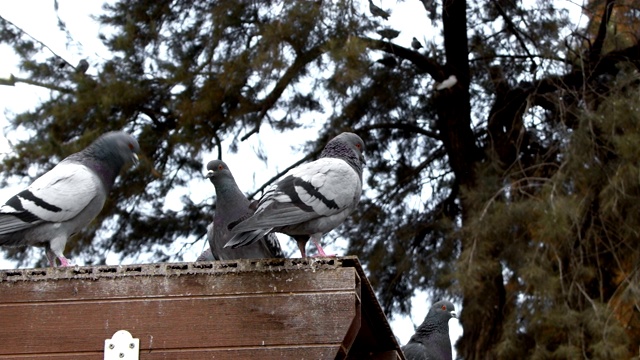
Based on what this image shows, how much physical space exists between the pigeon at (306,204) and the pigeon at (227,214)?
0.74ft

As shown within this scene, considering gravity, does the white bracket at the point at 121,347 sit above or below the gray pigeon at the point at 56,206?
below

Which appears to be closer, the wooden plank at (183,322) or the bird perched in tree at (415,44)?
the wooden plank at (183,322)

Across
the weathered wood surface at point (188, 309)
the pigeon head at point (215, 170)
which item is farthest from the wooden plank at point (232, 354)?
the pigeon head at point (215, 170)

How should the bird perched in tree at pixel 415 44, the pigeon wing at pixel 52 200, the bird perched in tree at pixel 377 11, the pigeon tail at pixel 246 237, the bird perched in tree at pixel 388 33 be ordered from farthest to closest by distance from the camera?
the bird perched in tree at pixel 415 44 < the bird perched in tree at pixel 388 33 < the bird perched in tree at pixel 377 11 < the pigeon wing at pixel 52 200 < the pigeon tail at pixel 246 237

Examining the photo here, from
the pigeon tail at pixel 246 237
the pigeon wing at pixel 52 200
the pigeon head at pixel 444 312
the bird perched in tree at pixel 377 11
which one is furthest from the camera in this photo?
the bird perched in tree at pixel 377 11

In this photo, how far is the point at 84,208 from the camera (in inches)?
131

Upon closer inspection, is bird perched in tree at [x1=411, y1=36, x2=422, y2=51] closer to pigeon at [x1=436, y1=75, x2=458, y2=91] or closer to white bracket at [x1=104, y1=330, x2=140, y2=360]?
pigeon at [x1=436, y1=75, x2=458, y2=91]

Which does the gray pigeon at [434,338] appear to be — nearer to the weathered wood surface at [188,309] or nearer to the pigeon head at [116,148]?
the pigeon head at [116,148]

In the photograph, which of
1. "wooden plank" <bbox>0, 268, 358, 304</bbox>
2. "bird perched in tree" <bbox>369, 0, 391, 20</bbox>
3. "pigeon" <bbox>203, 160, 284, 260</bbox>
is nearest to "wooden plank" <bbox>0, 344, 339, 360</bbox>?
"wooden plank" <bbox>0, 268, 358, 304</bbox>

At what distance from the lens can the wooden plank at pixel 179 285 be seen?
2375 millimetres

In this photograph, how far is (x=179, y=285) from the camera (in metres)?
2.39

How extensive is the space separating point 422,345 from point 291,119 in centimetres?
292

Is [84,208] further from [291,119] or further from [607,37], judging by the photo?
[607,37]

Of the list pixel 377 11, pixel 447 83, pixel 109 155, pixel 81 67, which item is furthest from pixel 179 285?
pixel 447 83
